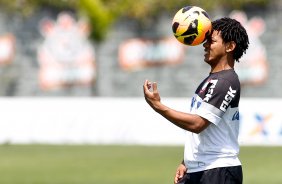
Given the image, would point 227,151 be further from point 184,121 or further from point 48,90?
point 48,90

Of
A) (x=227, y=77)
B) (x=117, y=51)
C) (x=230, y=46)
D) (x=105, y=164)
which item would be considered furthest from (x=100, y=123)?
(x=227, y=77)

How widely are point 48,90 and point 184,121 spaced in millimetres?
27264

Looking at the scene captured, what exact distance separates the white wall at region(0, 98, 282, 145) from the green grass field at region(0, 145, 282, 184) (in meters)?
0.99

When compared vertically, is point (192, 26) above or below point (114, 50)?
below

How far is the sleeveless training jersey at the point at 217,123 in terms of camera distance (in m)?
6.75

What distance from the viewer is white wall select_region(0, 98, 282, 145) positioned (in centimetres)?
2355

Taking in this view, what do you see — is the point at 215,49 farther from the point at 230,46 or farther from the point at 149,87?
the point at 149,87

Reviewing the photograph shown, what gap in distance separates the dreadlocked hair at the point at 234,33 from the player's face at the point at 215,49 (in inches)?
1.6

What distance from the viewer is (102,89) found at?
33375 mm

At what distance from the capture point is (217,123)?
678cm

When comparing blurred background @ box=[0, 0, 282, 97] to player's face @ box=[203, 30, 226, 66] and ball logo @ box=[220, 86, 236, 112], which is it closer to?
player's face @ box=[203, 30, 226, 66]

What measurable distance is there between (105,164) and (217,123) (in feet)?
38.1

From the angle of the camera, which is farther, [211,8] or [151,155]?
[211,8]

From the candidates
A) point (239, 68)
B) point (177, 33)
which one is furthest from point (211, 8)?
point (177, 33)
